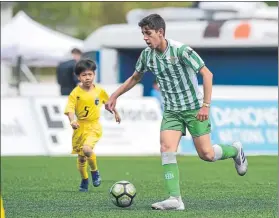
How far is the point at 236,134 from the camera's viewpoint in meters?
21.8

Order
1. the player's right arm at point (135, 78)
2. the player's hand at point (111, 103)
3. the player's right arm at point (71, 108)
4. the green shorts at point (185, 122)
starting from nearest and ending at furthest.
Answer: the green shorts at point (185, 122) < the player's right arm at point (135, 78) < the player's hand at point (111, 103) < the player's right arm at point (71, 108)

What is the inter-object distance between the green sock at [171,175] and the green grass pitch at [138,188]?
0.25 meters

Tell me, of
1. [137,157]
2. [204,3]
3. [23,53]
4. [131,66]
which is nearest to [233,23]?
[204,3]

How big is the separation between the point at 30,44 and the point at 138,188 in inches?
1016

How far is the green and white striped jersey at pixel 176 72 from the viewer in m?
10.8

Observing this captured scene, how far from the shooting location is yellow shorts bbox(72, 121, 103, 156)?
1352 centimetres

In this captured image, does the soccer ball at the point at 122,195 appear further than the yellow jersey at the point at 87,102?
No

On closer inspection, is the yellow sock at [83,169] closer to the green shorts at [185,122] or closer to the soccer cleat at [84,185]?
the soccer cleat at [84,185]

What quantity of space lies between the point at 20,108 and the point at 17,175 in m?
5.55

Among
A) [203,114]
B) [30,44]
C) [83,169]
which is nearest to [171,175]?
[203,114]

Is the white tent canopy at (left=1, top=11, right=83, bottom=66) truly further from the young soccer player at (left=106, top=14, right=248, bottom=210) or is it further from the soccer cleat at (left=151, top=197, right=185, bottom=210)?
the soccer cleat at (left=151, top=197, right=185, bottom=210)

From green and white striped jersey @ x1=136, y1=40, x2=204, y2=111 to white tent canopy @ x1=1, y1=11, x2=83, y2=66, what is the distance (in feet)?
91.2

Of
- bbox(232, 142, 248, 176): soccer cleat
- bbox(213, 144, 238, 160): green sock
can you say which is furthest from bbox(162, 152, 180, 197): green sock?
bbox(232, 142, 248, 176): soccer cleat

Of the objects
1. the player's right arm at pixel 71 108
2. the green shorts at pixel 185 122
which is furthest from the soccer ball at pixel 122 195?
the player's right arm at pixel 71 108
